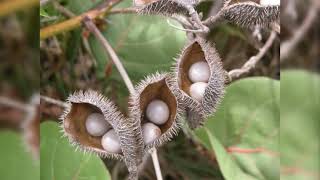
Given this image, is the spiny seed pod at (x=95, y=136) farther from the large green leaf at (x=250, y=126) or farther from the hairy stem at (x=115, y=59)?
the large green leaf at (x=250, y=126)

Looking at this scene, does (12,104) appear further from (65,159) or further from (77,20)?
(77,20)

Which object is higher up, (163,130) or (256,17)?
(256,17)

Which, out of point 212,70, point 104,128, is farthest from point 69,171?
point 212,70

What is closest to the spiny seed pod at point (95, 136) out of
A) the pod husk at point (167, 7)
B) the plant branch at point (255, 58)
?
the pod husk at point (167, 7)

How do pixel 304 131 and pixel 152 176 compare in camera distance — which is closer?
pixel 304 131

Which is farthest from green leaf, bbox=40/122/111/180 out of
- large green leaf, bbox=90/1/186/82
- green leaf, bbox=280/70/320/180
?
green leaf, bbox=280/70/320/180

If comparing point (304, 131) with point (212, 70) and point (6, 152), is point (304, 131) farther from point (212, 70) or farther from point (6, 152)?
point (6, 152)

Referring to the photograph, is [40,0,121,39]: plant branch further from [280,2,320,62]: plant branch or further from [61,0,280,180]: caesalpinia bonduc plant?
[280,2,320,62]: plant branch
